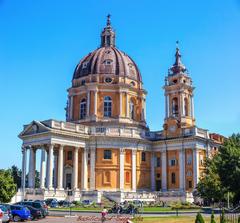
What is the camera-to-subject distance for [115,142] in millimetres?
70188

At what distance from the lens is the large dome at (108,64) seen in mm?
77438

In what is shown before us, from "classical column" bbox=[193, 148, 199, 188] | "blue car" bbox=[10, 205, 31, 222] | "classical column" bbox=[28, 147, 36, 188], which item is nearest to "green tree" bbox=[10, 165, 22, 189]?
"classical column" bbox=[28, 147, 36, 188]

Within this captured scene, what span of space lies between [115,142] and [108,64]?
15.9 metres

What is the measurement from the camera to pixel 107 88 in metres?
76.1

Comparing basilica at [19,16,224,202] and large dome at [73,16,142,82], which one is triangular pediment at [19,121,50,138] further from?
large dome at [73,16,142,82]

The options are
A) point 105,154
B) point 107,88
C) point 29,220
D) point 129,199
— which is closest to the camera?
point 29,220

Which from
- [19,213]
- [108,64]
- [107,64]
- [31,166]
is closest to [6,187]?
[31,166]

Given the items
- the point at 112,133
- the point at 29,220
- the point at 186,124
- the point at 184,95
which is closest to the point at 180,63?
the point at 184,95

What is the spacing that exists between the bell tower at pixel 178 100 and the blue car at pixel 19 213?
134 ft

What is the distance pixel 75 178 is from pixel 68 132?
7.45m

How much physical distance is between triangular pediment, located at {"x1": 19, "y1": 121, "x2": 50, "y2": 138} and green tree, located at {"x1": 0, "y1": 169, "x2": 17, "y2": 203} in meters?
11.3

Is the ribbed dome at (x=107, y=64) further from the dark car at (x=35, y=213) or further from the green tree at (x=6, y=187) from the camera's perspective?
the dark car at (x=35, y=213)

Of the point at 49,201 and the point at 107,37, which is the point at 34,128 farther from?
the point at 107,37

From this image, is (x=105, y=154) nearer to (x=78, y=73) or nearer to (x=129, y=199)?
(x=129, y=199)
